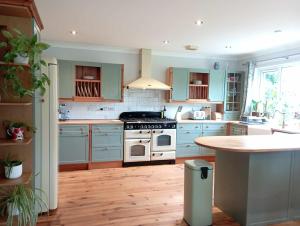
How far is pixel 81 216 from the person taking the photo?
2861 mm

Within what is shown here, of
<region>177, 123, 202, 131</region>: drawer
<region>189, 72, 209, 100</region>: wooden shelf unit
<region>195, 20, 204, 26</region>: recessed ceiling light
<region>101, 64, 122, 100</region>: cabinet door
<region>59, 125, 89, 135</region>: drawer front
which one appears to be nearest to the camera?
<region>195, 20, 204, 26</region>: recessed ceiling light

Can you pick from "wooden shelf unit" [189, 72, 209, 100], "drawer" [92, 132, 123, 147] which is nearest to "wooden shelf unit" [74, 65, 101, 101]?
"drawer" [92, 132, 123, 147]

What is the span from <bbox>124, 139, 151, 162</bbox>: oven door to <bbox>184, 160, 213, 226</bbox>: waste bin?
7.31 ft

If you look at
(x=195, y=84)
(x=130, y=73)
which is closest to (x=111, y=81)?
(x=130, y=73)

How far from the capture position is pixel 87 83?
495 cm

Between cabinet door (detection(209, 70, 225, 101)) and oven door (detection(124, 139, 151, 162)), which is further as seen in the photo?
cabinet door (detection(209, 70, 225, 101))

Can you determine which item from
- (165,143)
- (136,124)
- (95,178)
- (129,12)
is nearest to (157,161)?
(165,143)

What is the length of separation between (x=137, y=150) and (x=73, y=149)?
122cm

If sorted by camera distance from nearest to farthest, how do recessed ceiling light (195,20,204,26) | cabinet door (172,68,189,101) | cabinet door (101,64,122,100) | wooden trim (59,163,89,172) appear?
recessed ceiling light (195,20,204,26)
wooden trim (59,163,89,172)
cabinet door (101,64,122,100)
cabinet door (172,68,189,101)

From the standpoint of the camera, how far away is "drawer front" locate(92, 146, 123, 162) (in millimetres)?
4651

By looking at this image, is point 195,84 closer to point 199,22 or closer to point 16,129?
point 199,22

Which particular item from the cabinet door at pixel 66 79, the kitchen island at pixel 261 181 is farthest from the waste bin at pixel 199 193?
the cabinet door at pixel 66 79

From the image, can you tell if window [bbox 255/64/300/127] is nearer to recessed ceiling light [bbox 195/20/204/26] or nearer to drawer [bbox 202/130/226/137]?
drawer [bbox 202/130/226/137]

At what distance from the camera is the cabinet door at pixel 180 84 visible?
17.5 feet
